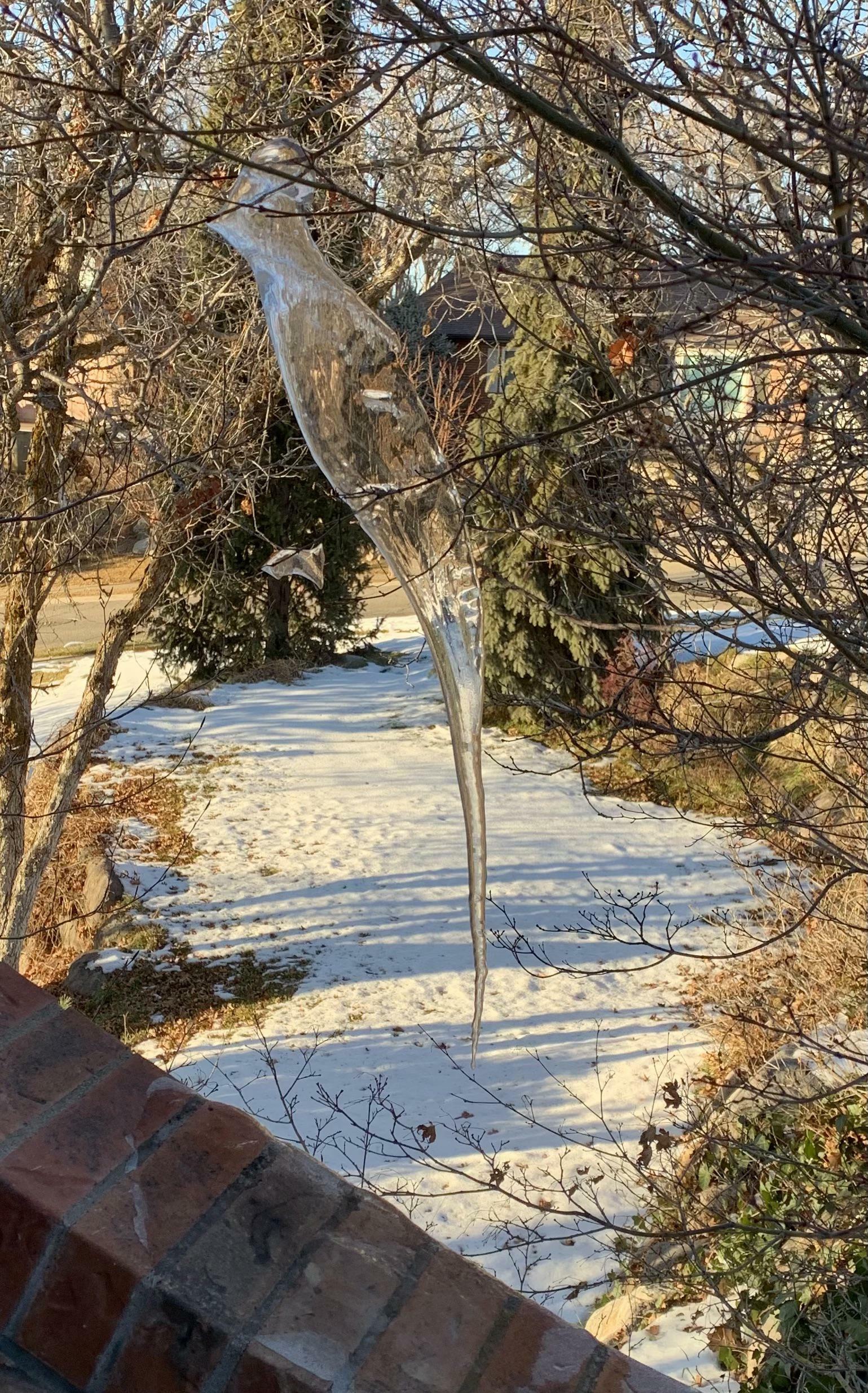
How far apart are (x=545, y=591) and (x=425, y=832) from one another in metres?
3.14

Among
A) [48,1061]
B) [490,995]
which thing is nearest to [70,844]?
[490,995]

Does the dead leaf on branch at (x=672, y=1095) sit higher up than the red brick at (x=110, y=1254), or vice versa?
the red brick at (x=110, y=1254)

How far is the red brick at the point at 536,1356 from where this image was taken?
1.23 metres

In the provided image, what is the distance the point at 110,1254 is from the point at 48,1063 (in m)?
0.28

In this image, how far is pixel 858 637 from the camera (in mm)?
3273

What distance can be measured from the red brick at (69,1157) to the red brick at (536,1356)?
47cm

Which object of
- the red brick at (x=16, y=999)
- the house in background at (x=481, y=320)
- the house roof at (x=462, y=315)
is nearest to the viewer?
the red brick at (x=16, y=999)

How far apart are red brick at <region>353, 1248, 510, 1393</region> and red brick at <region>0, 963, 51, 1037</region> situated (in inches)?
23.0

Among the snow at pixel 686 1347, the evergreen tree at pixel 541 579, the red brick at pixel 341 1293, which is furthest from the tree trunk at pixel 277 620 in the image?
the red brick at pixel 341 1293

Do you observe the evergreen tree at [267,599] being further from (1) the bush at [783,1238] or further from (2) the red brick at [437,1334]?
(2) the red brick at [437,1334]

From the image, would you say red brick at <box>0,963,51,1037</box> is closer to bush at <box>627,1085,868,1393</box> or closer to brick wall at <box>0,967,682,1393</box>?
brick wall at <box>0,967,682,1393</box>

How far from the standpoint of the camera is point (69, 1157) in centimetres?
127

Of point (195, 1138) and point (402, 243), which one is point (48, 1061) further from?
point (402, 243)

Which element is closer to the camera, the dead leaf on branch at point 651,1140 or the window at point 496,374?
the dead leaf on branch at point 651,1140
